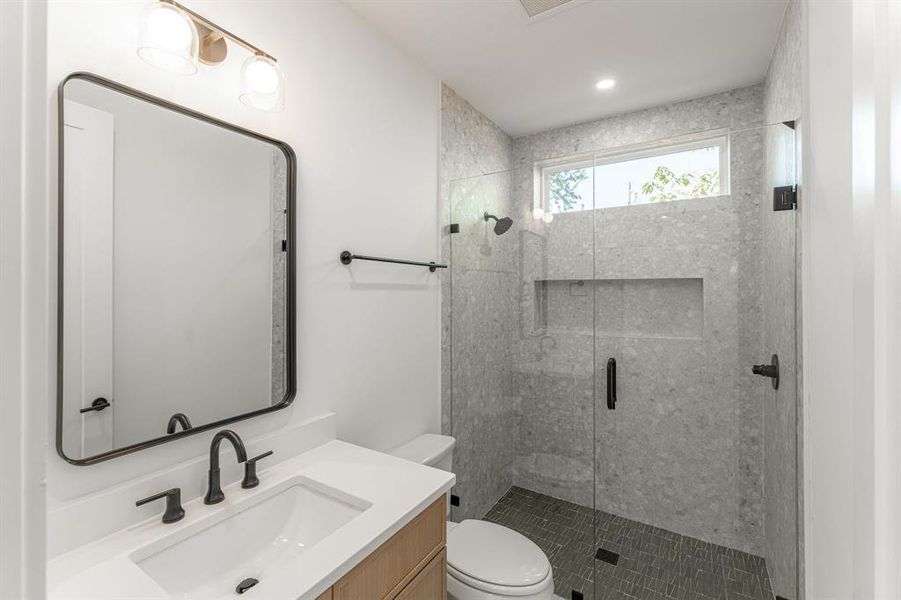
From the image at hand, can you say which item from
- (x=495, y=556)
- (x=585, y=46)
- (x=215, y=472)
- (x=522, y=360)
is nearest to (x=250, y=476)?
(x=215, y=472)

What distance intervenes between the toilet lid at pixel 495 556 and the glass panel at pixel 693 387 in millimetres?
589

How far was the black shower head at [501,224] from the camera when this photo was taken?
2.21 meters

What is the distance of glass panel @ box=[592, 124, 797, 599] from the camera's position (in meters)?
1.85

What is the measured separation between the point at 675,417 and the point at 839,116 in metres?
1.62

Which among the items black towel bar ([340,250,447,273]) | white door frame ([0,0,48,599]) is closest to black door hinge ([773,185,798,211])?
black towel bar ([340,250,447,273])

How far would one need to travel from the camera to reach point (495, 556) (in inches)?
62.1

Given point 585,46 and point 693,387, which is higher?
point 585,46

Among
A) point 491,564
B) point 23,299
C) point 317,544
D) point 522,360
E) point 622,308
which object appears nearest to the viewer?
point 23,299

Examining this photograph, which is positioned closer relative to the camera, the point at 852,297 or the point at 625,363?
the point at 852,297

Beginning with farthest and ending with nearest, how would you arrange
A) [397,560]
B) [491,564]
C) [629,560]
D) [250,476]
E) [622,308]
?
[622,308] < [629,560] < [491,564] < [250,476] < [397,560]

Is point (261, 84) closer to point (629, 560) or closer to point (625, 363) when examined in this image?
point (625, 363)

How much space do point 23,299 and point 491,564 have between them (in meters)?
1.66

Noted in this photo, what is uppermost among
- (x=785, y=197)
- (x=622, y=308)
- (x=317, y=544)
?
(x=785, y=197)

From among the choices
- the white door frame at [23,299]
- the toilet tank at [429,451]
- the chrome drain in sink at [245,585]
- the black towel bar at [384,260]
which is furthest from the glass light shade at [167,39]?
the toilet tank at [429,451]
